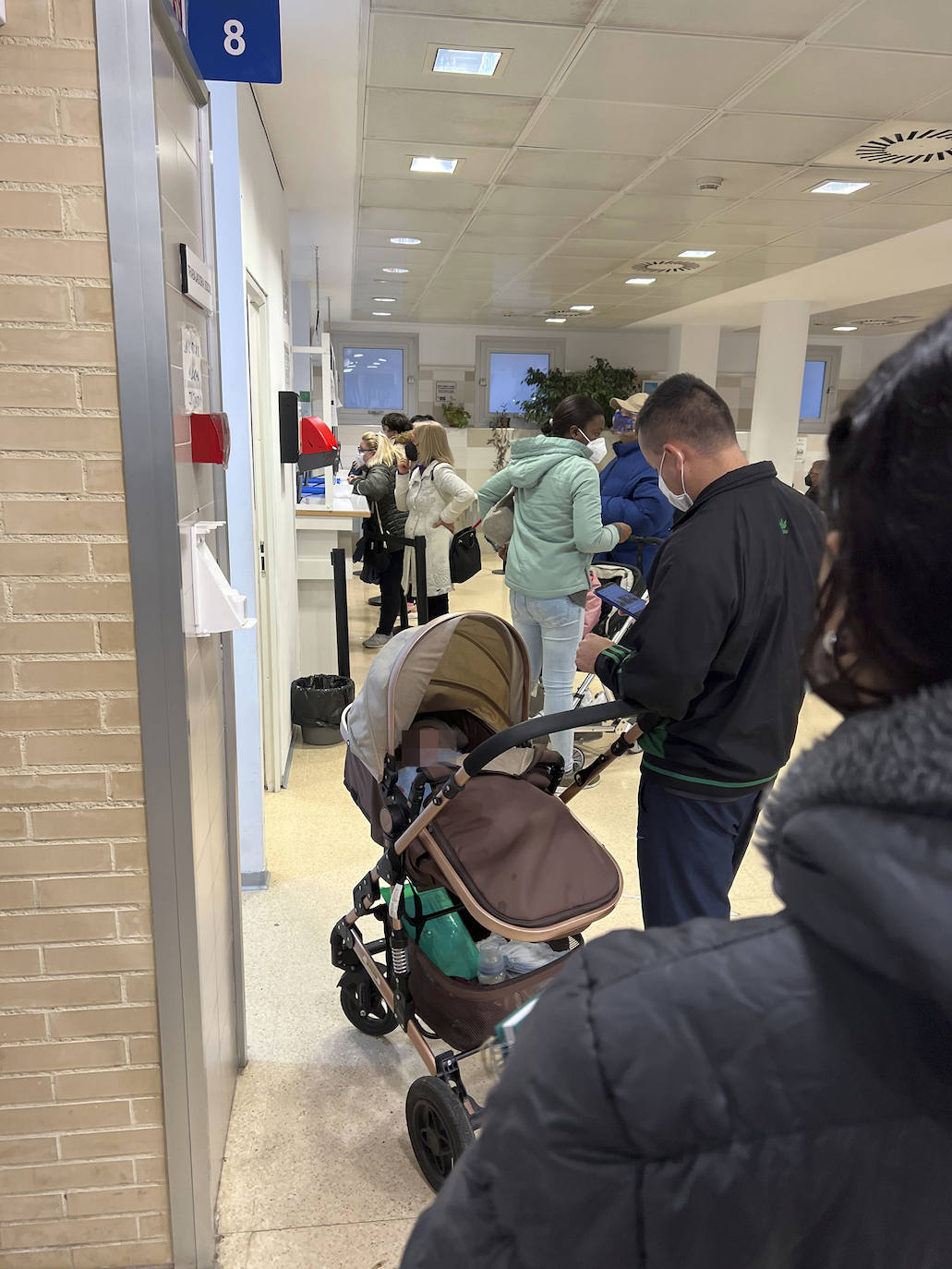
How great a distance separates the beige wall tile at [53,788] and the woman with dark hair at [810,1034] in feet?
4.09

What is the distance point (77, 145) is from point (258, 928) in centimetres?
241

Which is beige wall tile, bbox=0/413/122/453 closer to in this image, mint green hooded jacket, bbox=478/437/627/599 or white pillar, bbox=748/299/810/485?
mint green hooded jacket, bbox=478/437/627/599

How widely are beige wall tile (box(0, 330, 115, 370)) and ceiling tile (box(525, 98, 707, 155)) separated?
10.0 feet

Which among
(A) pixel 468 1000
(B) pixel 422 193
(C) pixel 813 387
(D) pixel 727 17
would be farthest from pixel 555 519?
(C) pixel 813 387

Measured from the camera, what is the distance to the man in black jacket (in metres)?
1.92

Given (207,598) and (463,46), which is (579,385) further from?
(207,598)

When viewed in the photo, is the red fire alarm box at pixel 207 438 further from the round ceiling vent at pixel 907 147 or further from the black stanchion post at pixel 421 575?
the black stanchion post at pixel 421 575

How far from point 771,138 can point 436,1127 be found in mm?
4350

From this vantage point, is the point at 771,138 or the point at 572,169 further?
the point at 572,169

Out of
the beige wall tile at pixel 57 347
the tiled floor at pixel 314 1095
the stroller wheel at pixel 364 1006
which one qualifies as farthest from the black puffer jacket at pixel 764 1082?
the stroller wheel at pixel 364 1006

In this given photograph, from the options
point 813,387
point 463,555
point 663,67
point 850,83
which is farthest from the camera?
point 813,387

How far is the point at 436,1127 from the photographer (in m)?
1.92

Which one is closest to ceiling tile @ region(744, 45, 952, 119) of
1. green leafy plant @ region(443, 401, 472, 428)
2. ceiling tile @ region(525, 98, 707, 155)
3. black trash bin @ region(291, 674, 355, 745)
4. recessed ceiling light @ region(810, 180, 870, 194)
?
ceiling tile @ region(525, 98, 707, 155)

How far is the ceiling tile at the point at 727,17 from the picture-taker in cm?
283
